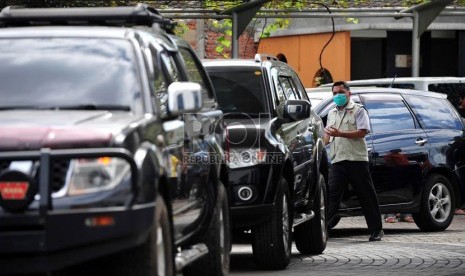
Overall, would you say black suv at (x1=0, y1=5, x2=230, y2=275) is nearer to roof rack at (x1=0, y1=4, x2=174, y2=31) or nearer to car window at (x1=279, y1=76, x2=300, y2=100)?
roof rack at (x1=0, y1=4, x2=174, y2=31)

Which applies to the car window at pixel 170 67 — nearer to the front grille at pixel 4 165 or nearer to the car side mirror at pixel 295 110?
the front grille at pixel 4 165

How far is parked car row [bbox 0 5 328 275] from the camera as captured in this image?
7.61 m

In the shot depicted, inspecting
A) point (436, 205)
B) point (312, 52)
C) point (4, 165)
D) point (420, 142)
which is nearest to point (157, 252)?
point (4, 165)

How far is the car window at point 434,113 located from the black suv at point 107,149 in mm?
7786

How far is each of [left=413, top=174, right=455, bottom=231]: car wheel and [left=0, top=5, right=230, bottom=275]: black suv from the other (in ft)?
25.4

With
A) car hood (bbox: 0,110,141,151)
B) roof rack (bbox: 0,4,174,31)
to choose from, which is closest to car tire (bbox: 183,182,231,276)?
roof rack (bbox: 0,4,174,31)

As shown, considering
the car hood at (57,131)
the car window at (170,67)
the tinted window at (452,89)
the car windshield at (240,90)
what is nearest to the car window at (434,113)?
the tinted window at (452,89)

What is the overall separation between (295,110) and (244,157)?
121cm

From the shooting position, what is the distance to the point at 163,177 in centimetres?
859

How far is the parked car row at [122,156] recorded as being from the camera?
7.61 m

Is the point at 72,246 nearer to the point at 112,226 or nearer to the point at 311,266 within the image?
the point at 112,226

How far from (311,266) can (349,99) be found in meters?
3.83

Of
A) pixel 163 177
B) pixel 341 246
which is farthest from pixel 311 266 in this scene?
pixel 163 177

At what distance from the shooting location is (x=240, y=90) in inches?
547
